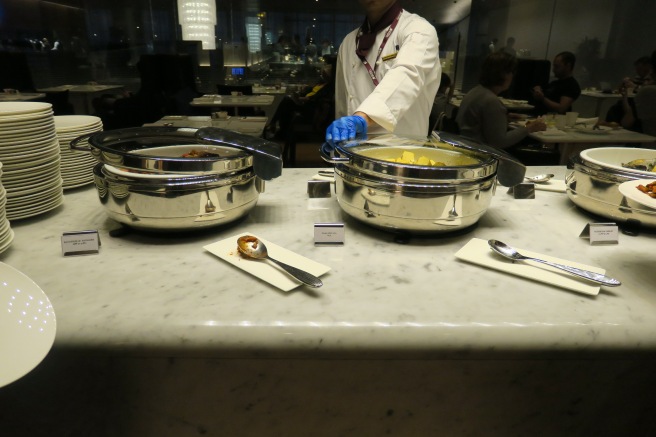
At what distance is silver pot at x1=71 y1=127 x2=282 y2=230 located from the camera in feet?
2.51

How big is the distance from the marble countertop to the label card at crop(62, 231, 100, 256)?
0.02 m

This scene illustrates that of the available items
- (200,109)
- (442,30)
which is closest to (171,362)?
(200,109)

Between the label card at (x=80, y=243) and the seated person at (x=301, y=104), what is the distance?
2676mm

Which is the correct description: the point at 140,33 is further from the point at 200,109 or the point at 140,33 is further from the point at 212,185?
the point at 212,185

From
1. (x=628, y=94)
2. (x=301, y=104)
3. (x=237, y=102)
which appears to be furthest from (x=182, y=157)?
(x=628, y=94)

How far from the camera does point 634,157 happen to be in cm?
112

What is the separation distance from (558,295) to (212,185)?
23.7 inches

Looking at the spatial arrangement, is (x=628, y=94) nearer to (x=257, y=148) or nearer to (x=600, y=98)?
(x=600, y=98)

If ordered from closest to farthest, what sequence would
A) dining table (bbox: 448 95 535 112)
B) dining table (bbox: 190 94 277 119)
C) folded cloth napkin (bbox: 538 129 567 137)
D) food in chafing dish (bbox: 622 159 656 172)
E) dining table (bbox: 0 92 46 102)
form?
food in chafing dish (bbox: 622 159 656 172) < folded cloth napkin (bbox: 538 129 567 137) < dining table (bbox: 0 92 46 102) < dining table (bbox: 190 94 277 119) < dining table (bbox: 448 95 535 112)

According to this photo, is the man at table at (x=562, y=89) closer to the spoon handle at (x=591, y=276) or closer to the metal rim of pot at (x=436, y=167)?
the metal rim of pot at (x=436, y=167)

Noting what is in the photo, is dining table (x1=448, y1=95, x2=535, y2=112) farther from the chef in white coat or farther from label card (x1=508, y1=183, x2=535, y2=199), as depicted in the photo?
label card (x1=508, y1=183, x2=535, y2=199)

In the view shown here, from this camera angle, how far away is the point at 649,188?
2.39ft

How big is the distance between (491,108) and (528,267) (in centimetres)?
216

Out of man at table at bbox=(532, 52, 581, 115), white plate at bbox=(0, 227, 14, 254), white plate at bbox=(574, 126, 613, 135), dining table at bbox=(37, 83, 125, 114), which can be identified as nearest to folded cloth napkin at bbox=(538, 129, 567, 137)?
white plate at bbox=(574, 126, 613, 135)
